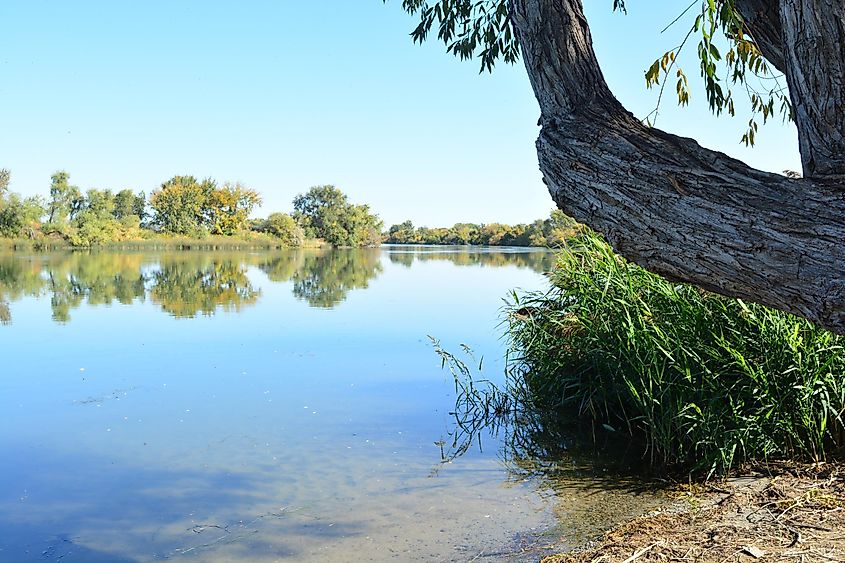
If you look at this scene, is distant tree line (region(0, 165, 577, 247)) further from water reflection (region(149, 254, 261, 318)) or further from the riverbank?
water reflection (region(149, 254, 261, 318))

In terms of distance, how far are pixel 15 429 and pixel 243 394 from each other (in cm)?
200

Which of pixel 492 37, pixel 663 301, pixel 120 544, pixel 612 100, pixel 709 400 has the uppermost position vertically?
pixel 492 37

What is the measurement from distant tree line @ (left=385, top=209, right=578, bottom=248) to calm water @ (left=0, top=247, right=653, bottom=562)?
33.2 metres

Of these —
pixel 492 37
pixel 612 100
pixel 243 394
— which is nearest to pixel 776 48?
pixel 612 100

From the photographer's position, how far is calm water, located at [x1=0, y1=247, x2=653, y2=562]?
396 centimetres

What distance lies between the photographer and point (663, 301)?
538 centimetres

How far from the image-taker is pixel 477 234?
67750 millimetres

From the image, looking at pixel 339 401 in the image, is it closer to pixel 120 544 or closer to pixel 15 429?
pixel 15 429

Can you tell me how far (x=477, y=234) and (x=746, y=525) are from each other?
64.5m

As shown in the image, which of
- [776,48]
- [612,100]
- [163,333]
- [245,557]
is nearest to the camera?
[612,100]

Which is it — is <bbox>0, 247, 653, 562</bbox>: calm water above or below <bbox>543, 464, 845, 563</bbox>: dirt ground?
below

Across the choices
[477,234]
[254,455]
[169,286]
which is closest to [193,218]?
[477,234]

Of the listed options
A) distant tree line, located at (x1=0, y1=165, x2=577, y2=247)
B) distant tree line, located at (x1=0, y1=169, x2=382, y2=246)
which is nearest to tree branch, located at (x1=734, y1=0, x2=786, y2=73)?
distant tree line, located at (x1=0, y1=165, x2=577, y2=247)

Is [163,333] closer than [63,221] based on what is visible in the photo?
Yes
